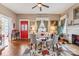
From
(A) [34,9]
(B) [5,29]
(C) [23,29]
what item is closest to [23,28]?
(C) [23,29]

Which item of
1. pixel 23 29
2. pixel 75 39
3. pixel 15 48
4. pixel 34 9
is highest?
pixel 34 9

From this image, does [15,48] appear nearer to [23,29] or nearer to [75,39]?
[23,29]

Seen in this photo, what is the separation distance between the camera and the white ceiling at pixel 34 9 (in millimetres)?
A: 2717

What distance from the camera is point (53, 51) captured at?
9.27ft

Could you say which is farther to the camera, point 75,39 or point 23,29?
point 23,29

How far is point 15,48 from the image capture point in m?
2.91

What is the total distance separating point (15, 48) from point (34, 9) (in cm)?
88

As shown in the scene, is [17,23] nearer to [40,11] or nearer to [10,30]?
[10,30]

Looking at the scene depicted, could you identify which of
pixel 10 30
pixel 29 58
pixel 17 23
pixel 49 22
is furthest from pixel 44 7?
pixel 29 58

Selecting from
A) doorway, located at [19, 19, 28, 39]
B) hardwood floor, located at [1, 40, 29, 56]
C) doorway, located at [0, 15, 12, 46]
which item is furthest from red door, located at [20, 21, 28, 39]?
doorway, located at [0, 15, 12, 46]

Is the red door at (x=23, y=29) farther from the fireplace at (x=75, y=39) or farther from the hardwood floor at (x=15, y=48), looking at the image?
the fireplace at (x=75, y=39)

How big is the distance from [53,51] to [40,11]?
840 mm

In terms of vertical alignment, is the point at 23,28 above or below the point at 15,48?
above

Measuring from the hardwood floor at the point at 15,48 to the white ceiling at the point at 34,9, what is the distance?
628mm
